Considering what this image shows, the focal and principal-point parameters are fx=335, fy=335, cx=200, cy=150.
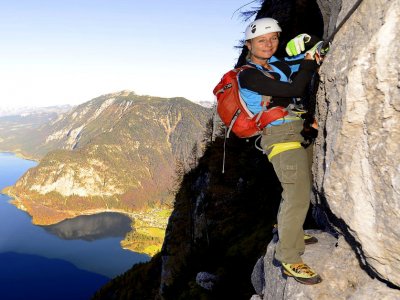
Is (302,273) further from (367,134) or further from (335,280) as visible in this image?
(367,134)

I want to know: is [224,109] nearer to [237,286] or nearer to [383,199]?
[383,199]

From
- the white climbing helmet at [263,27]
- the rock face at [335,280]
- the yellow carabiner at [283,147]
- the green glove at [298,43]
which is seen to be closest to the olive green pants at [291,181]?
the yellow carabiner at [283,147]

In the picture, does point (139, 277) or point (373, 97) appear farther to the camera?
point (139, 277)

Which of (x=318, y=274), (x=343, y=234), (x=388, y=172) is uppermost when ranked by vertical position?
(x=388, y=172)

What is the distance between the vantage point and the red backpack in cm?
654

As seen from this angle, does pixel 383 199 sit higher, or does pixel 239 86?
pixel 239 86

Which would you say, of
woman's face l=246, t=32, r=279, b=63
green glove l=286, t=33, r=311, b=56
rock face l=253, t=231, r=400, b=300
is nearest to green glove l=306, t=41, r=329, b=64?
green glove l=286, t=33, r=311, b=56

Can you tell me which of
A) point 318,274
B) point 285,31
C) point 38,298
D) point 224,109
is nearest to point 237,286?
point 318,274

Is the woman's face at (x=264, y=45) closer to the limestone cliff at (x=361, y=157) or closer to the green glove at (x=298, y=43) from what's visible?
the green glove at (x=298, y=43)

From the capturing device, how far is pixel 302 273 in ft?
Answer: 21.6

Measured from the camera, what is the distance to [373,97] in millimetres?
4973

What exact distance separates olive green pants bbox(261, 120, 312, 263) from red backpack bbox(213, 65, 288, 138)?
222 mm

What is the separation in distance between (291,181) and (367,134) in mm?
1820

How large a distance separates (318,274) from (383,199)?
7.60ft
